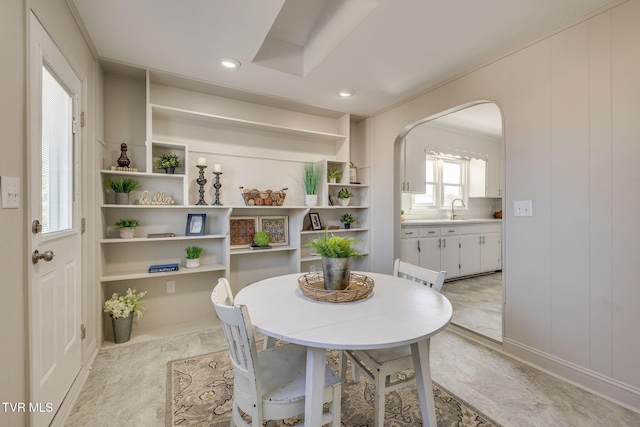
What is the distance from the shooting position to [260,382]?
1100 mm

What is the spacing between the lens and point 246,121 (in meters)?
2.93

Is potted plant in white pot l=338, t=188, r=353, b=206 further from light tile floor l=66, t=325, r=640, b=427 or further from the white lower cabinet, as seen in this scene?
light tile floor l=66, t=325, r=640, b=427

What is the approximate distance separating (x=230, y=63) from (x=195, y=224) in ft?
5.04

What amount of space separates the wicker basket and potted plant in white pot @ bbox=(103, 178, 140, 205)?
1.01m

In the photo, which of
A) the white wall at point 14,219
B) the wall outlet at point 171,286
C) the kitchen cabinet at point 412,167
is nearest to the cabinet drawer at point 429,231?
the kitchen cabinet at point 412,167

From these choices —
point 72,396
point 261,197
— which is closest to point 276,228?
point 261,197

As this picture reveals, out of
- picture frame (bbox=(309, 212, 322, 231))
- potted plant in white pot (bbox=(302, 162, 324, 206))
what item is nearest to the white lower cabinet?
picture frame (bbox=(309, 212, 322, 231))

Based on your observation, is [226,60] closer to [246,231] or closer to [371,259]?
[246,231]

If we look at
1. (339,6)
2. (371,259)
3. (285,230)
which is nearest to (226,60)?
(339,6)

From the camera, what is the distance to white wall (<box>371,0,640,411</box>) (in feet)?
5.42

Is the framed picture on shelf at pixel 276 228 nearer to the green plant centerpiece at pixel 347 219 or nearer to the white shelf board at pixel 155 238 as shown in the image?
the white shelf board at pixel 155 238

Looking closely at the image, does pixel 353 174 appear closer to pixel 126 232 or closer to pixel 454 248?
pixel 454 248

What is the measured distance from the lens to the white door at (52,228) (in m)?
1.29

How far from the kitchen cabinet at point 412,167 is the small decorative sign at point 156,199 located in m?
3.08
